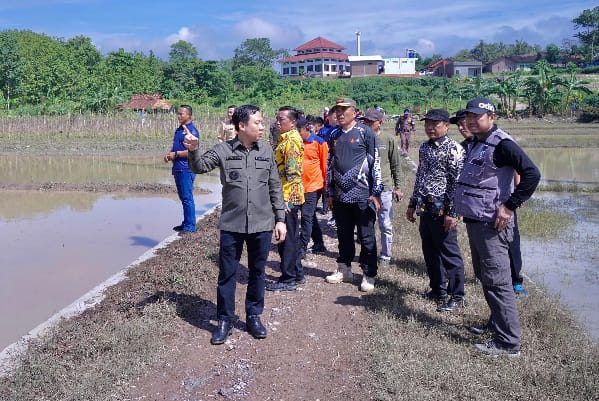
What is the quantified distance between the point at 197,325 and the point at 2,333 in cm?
202

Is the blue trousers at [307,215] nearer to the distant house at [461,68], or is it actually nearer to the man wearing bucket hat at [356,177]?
the man wearing bucket hat at [356,177]

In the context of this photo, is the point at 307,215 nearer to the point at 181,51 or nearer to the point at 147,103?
the point at 147,103

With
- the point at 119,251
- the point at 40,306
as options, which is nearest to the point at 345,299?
the point at 40,306

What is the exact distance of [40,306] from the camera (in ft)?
19.8

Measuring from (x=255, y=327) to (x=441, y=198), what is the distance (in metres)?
2.05

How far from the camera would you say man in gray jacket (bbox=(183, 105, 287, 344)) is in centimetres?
440

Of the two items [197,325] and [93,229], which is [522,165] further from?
[93,229]

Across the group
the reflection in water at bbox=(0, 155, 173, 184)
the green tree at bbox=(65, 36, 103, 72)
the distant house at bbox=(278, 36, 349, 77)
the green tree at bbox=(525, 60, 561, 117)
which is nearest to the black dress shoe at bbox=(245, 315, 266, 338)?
the reflection in water at bbox=(0, 155, 173, 184)

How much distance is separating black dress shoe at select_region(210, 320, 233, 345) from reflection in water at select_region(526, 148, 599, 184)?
13.9m

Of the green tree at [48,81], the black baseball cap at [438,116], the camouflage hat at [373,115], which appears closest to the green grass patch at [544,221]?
the camouflage hat at [373,115]

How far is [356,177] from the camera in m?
5.44

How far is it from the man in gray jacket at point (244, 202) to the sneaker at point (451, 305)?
5.61ft

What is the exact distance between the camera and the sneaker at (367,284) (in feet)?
18.6

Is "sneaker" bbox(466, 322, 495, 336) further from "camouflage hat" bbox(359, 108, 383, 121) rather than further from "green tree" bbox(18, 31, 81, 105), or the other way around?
"green tree" bbox(18, 31, 81, 105)
